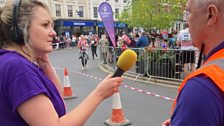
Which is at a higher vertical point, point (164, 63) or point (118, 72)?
point (118, 72)

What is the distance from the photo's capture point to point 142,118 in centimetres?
575

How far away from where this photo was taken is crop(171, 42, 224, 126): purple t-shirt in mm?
986

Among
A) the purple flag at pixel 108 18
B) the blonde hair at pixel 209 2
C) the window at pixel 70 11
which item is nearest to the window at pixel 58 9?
the window at pixel 70 11

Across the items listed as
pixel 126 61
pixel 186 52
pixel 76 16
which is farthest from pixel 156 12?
pixel 126 61

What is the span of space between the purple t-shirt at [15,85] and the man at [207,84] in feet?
2.25

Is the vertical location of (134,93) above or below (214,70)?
below

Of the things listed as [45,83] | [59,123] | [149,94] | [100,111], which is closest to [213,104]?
[59,123]

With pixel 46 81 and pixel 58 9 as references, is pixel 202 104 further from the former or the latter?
pixel 58 9

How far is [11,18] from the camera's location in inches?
59.7

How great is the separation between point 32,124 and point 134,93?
679cm

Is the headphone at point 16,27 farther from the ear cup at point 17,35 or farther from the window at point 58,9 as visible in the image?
the window at point 58,9

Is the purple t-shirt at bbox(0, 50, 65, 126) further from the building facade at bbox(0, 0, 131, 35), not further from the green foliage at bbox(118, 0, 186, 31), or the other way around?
the building facade at bbox(0, 0, 131, 35)

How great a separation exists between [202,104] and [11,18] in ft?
3.46

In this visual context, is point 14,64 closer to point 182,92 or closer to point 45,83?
point 45,83
